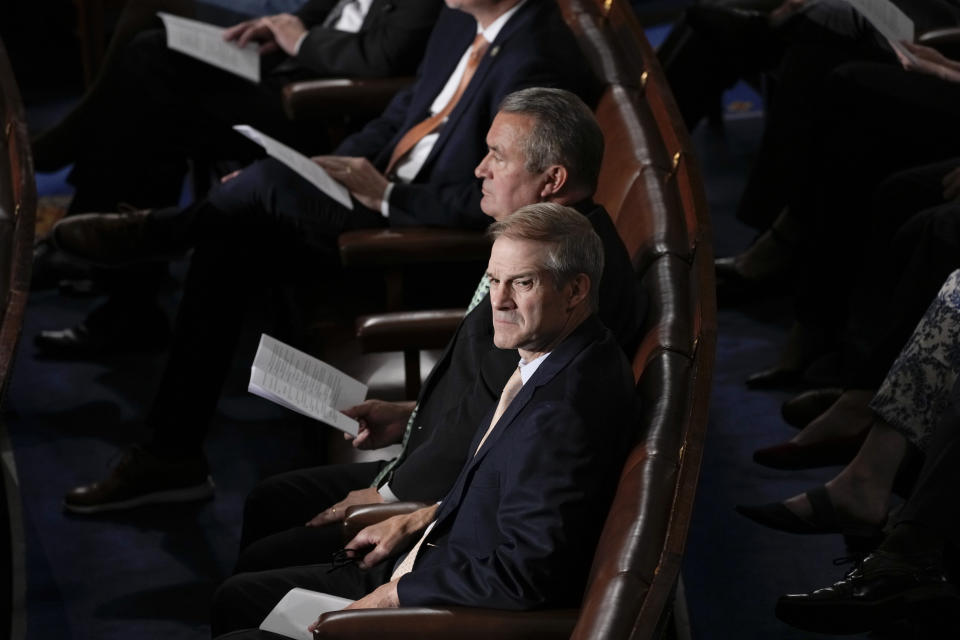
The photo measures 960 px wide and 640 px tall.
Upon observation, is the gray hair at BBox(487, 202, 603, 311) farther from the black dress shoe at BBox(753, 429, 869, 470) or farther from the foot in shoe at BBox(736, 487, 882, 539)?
the black dress shoe at BBox(753, 429, 869, 470)

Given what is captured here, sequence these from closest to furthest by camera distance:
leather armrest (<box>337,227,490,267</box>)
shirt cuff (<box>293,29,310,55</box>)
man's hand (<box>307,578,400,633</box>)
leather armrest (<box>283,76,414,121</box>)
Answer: man's hand (<box>307,578,400,633</box>), leather armrest (<box>337,227,490,267</box>), leather armrest (<box>283,76,414,121</box>), shirt cuff (<box>293,29,310,55</box>)

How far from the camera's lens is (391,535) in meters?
2.38

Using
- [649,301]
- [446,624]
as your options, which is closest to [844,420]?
[649,301]

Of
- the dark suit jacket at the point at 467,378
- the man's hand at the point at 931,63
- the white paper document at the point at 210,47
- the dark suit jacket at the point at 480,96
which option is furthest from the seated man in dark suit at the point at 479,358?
the white paper document at the point at 210,47

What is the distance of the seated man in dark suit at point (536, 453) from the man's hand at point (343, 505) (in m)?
0.27

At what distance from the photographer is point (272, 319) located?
448 cm

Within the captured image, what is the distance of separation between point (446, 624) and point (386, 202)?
160cm

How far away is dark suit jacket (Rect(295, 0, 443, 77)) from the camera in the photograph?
4.05 meters

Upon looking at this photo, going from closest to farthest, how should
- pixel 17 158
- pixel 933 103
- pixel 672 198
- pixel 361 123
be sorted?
pixel 672 198
pixel 17 158
pixel 933 103
pixel 361 123

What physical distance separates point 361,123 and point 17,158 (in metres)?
1.25

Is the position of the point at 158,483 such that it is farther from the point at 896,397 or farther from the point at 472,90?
the point at 896,397

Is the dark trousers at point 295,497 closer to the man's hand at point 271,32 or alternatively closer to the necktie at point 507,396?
the necktie at point 507,396

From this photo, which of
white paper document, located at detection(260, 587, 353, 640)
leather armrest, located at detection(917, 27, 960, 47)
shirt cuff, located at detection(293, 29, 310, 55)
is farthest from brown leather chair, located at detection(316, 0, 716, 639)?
shirt cuff, located at detection(293, 29, 310, 55)

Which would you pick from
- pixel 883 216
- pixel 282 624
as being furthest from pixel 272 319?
pixel 282 624
